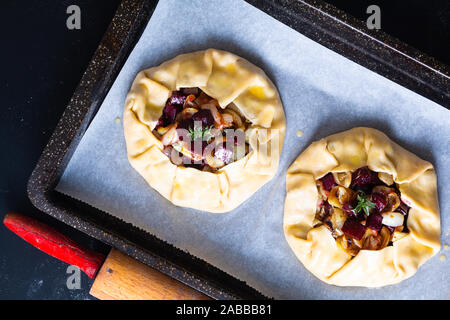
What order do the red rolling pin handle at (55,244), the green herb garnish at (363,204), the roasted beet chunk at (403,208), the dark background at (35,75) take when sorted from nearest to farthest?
the green herb garnish at (363,204) < the roasted beet chunk at (403,208) < the red rolling pin handle at (55,244) < the dark background at (35,75)

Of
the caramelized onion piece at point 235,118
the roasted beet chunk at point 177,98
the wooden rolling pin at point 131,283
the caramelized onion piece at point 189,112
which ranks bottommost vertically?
the wooden rolling pin at point 131,283

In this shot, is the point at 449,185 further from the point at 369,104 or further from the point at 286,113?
the point at 286,113

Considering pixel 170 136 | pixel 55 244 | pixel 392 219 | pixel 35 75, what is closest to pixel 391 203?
pixel 392 219

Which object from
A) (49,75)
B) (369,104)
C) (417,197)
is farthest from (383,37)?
(49,75)

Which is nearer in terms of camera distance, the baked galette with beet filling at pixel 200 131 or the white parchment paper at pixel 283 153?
the baked galette with beet filling at pixel 200 131

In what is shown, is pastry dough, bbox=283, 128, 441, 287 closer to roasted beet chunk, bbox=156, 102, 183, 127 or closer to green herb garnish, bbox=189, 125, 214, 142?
green herb garnish, bbox=189, 125, 214, 142

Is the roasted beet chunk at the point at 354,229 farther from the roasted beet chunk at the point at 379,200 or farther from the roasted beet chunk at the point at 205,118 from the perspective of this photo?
the roasted beet chunk at the point at 205,118

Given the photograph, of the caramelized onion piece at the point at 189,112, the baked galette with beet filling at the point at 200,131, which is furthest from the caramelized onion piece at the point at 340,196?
the caramelized onion piece at the point at 189,112

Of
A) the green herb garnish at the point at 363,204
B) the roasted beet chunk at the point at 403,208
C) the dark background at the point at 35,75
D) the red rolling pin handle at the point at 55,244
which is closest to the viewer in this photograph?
the green herb garnish at the point at 363,204

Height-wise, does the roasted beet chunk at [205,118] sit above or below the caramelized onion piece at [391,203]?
above
